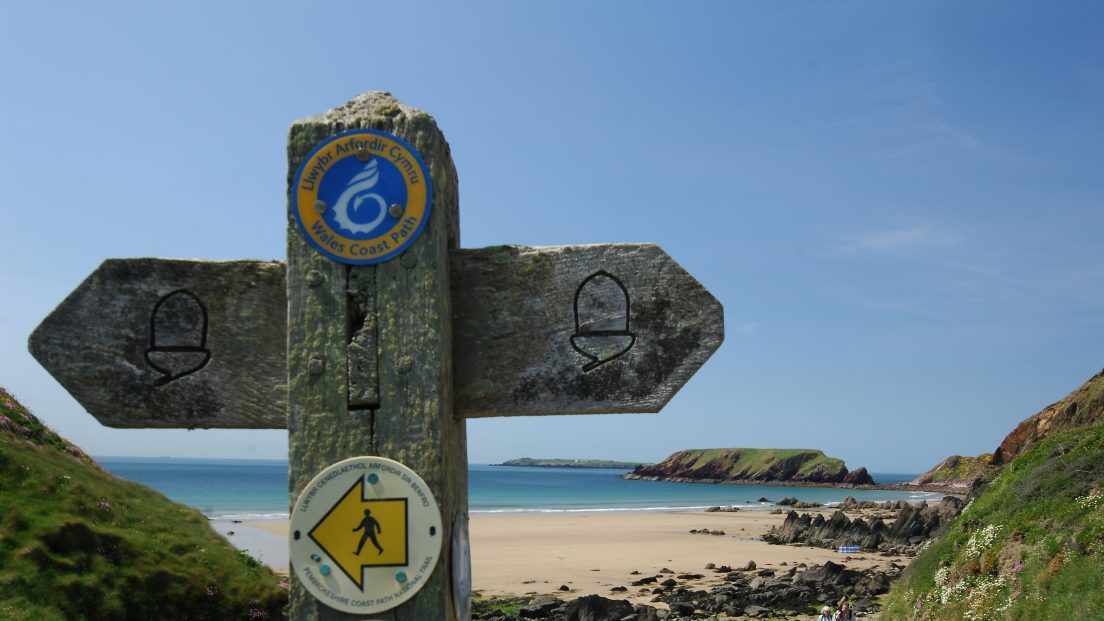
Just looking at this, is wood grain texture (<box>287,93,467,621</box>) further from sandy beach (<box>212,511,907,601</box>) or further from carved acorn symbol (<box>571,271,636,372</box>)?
sandy beach (<box>212,511,907,601</box>)

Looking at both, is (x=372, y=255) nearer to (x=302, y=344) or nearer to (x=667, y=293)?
(x=302, y=344)

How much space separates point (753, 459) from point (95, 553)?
140 metres

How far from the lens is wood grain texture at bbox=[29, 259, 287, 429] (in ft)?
7.72

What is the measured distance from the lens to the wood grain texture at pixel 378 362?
2.17 meters

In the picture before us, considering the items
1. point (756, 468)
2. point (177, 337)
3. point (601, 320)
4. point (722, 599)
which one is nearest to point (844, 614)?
point (722, 599)

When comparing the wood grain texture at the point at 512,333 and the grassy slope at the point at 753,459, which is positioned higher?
the wood grain texture at the point at 512,333

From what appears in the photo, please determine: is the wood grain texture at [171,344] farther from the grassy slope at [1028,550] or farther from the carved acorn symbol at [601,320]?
the grassy slope at [1028,550]

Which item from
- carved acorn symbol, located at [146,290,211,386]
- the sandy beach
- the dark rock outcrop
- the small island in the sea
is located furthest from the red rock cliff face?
the small island in the sea

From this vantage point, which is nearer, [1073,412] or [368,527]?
[368,527]

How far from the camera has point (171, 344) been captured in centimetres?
237

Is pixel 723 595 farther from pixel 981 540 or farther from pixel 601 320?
pixel 601 320

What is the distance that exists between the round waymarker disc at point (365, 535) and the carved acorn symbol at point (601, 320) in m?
0.58

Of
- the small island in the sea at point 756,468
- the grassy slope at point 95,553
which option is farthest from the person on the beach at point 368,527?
the small island in the sea at point 756,468

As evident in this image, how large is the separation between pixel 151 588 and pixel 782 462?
5247 inches
